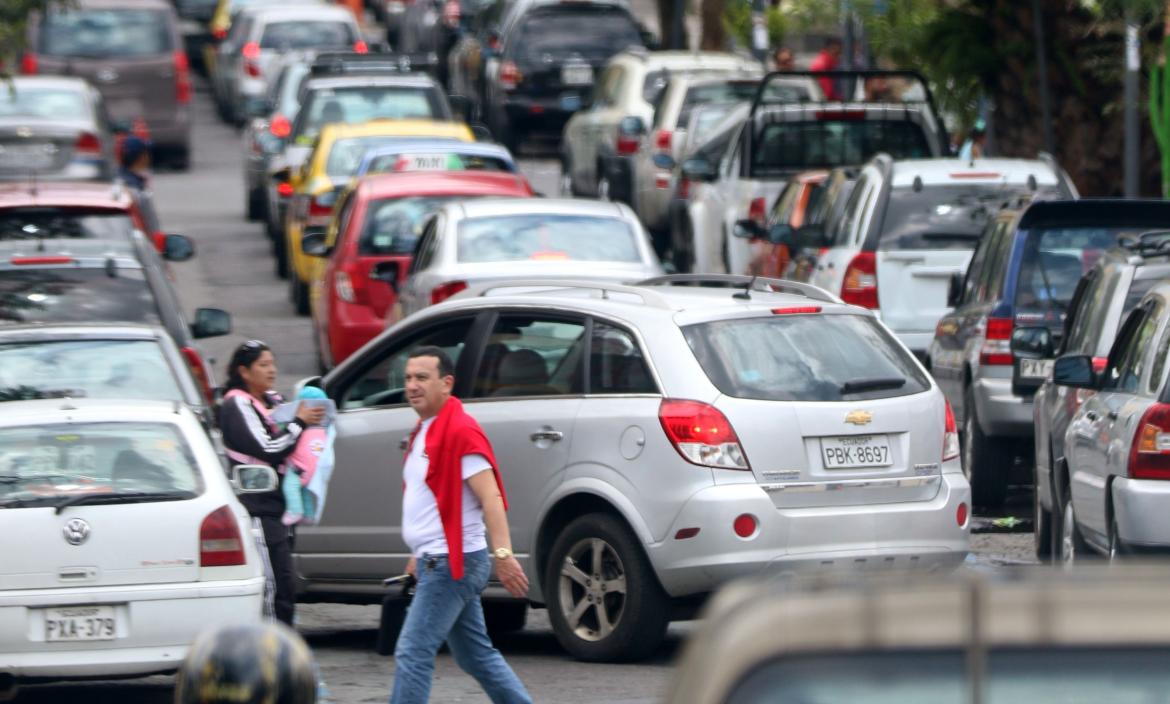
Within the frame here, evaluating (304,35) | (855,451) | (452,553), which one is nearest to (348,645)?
(855,451)

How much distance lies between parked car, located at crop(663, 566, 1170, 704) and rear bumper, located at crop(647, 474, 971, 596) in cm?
580

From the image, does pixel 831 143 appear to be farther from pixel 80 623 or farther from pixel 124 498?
pixel 80 623

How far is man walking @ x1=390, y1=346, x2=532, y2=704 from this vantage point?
24.2 ft

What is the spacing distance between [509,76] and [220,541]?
24.1 meters

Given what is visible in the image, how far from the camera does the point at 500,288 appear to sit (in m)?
11.1

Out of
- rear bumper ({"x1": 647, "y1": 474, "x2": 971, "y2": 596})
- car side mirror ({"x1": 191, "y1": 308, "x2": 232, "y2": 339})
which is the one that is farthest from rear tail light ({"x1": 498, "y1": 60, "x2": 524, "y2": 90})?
rear bumper ({"x1": 647, "y1": 474, "x2": 971, "y2": 596})

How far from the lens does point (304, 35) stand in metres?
36.1

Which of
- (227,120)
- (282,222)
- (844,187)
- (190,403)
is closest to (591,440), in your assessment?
(190,403)

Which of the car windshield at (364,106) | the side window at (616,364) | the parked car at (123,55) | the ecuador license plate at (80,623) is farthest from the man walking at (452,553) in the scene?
the parked car at (123,55)

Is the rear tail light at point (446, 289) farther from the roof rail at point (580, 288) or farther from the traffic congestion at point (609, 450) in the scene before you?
the roof rail at point (580, 288)

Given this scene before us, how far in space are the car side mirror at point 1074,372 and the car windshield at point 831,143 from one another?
337 inches

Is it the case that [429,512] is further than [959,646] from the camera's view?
Yes

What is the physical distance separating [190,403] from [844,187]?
7.75 meters

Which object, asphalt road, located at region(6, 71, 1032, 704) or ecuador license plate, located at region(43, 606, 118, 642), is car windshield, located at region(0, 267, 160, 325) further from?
ecuador license plate, located at region(43, 606, 118, 642)
